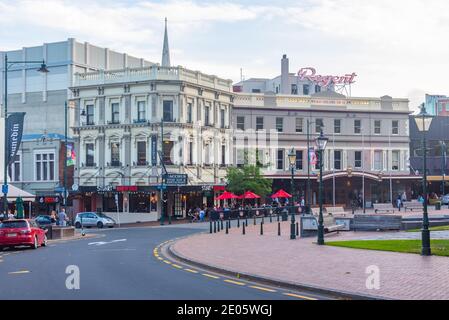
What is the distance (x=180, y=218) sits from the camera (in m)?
64.3

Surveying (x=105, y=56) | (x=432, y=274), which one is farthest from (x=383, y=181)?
(x=432, y=274)

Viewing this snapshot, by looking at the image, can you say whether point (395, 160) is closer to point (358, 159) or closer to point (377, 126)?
point (377, 126)

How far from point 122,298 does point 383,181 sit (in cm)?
6527

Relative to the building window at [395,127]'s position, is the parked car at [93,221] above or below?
below

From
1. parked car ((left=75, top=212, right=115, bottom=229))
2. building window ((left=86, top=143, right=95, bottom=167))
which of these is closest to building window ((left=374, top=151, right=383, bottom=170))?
building window ((left=86, top=143, right=95, bottom=167))

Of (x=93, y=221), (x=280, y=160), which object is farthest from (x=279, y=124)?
(x=93, y=221)

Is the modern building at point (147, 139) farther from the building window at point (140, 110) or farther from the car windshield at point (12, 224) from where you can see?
the car windshield at point (12, 224)

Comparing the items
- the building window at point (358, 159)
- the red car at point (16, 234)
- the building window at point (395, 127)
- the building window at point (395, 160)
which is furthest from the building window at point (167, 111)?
the red car at point (16, 234)

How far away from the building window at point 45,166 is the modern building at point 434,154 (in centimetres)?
4238

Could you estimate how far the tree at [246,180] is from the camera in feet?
207

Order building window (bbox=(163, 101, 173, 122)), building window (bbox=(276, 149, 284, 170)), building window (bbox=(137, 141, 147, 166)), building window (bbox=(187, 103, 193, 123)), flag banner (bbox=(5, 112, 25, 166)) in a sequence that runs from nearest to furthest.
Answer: flag banner (bbox=(5, 112, 25, 166)) → building window (bbox=(163, 101, 173, 122)) → building window (bbox=(137, 141, 147, 166)) → building window (bbox=(187, 103, 193, 123)) → building window (bbox=(276, 149, 284, 170))

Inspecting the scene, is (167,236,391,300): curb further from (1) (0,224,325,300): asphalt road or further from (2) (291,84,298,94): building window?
(2) (291,84,298,94): building window

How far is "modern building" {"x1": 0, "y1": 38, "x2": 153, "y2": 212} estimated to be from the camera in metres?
70.3

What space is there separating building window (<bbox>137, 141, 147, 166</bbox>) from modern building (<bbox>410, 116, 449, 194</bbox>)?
115 feet
